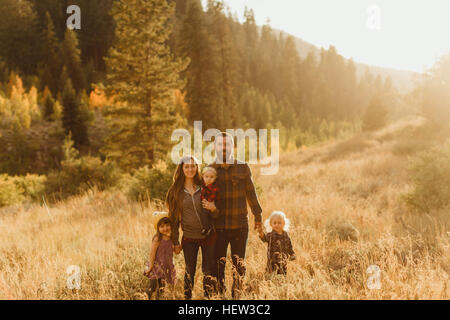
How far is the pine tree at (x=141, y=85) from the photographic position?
1488 cm

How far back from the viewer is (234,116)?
33.6 m

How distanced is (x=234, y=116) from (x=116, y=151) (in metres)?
19.5

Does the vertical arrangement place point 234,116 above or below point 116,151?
above

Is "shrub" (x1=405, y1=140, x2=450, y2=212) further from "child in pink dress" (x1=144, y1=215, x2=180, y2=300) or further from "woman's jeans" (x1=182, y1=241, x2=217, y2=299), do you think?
"child in pink dress" (x1=144, y1=215, x2=180, y2=300)

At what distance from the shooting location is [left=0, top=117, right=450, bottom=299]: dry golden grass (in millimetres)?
3564

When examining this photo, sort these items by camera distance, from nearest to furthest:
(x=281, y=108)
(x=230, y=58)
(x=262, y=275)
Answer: (x=262, y=275) < (x=230, y=58) < (x=281, y=108)

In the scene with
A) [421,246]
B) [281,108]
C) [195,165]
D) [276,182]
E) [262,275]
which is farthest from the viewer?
[281,108]

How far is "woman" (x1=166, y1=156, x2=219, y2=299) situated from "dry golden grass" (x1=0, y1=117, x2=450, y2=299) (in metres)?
0.40

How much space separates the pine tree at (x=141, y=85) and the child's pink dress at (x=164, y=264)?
39.4 feet

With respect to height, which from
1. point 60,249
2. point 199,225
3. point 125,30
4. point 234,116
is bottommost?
point 60,249

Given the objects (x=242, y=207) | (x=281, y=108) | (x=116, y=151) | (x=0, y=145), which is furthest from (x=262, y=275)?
(x=281, y=108)

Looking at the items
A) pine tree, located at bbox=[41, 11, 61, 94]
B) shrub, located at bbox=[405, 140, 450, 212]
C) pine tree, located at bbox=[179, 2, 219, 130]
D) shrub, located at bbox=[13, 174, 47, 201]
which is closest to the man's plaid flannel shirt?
shrub, located at bbox=[405, 140, 450, 212]

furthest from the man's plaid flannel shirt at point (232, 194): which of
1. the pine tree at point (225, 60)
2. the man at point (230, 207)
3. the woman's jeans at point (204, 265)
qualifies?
the pine tree at point (225, 60)
